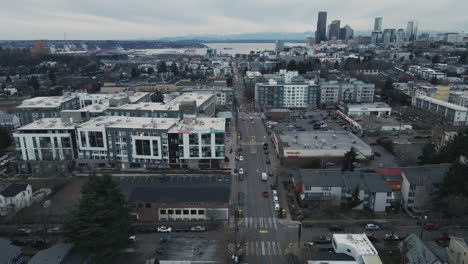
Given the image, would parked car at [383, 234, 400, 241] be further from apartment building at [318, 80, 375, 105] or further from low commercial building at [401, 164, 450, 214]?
apartment building at [318, 80, 375, 105]

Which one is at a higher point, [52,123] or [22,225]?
[52,123]

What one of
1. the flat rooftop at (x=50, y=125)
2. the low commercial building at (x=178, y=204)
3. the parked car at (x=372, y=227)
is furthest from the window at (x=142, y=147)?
the parked car at (x=372, y=227)

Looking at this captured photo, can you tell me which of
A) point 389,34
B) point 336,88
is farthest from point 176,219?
point 389,34

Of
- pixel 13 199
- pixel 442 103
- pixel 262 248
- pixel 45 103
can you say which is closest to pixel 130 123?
pixel 13 199

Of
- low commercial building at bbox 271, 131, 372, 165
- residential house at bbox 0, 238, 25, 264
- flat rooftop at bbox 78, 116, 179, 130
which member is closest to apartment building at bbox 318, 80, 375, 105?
low commercial building at bbox 271, 131, 372, 165

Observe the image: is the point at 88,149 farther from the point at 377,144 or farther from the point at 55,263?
the point at 377,144

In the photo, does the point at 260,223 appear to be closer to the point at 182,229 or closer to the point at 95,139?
the point at 182,229
